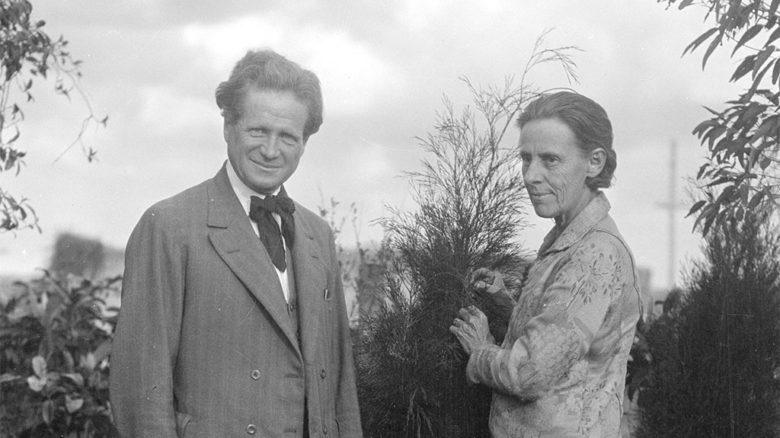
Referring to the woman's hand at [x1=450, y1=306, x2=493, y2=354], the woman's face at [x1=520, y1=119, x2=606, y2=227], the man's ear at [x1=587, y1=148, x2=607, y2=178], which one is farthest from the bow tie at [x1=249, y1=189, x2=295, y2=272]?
the man's ear at [x1=587, y1=148, x2=607, y2=178]

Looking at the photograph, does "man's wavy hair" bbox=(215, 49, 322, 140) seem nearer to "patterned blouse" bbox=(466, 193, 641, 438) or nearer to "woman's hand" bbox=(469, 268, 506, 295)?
"woman's hand" bbox=(469, 268, 506, 295)

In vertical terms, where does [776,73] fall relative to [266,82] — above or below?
above

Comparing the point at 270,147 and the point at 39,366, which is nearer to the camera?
the point at 270,147

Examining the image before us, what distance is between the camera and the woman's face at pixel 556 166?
313cm

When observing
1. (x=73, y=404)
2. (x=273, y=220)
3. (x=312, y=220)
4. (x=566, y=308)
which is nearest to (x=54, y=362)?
(x=73, y=404)

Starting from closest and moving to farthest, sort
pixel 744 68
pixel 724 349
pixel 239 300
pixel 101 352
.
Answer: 1. pixel 239 300
2. pixel 744 68
3. pixel 724 349
4. pixel 101 352

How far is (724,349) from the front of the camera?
5121 millimetres

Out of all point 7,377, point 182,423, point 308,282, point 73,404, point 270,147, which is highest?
point 270,147

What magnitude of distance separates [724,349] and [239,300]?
10.4 ft

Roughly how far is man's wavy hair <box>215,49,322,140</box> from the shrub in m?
2.93

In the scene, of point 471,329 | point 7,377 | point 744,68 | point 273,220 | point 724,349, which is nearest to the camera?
point 273,220

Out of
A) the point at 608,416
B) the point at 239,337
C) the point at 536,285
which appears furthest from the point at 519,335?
the point at 239,337

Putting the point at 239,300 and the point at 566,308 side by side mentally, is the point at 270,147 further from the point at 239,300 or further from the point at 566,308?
the point at 566,308

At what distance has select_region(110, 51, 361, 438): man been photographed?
2752 mm
